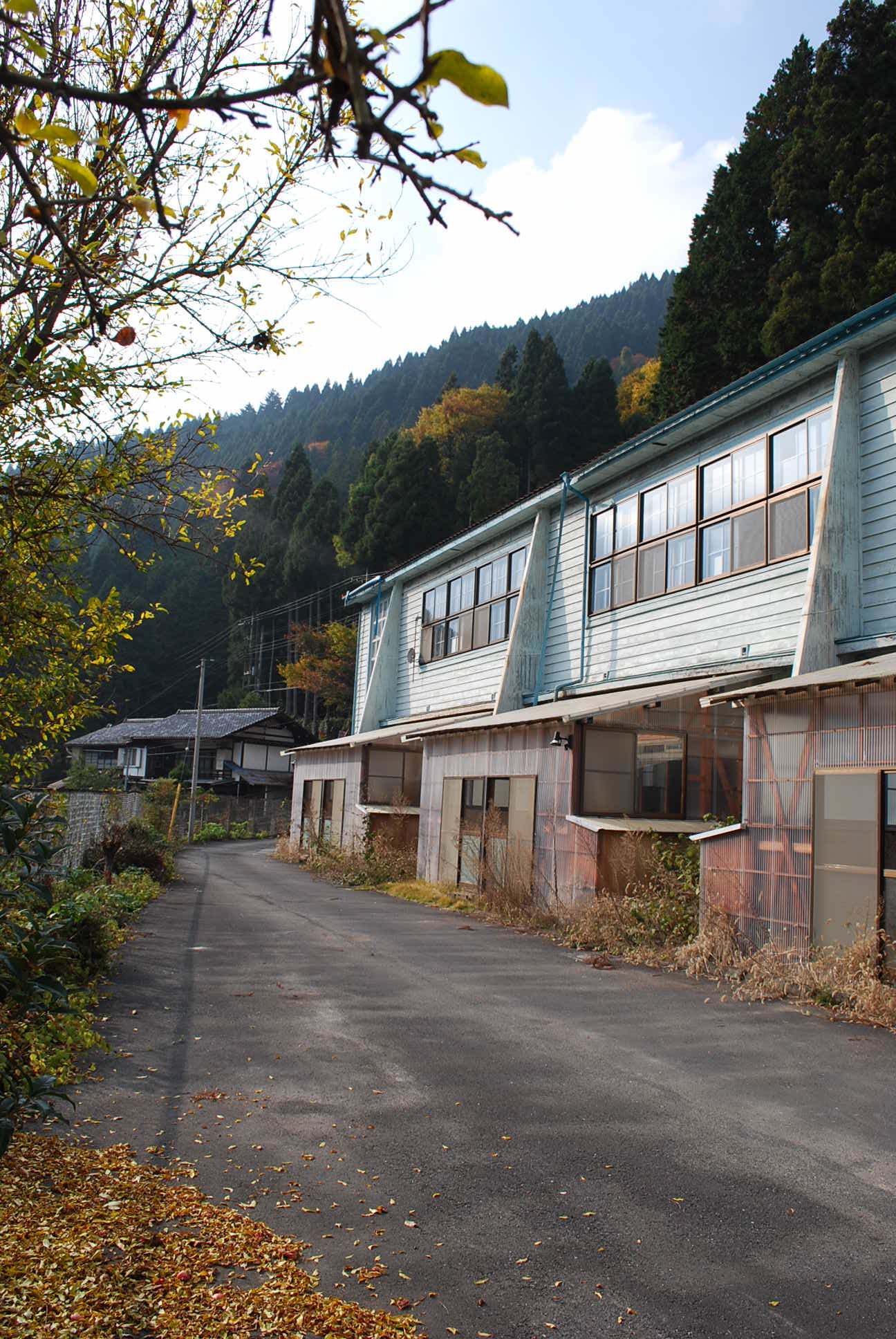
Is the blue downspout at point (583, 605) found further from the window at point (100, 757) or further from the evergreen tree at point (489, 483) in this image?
the window at point (100, 757)

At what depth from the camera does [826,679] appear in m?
9.05

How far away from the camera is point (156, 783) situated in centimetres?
3681

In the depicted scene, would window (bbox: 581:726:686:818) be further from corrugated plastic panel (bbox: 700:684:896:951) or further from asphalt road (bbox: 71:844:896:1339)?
asphalt road (bbox: 71:844:896:1339)

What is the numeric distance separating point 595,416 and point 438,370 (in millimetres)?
58077

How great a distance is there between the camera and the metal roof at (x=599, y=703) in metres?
12.5

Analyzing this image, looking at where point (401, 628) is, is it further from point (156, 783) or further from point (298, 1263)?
point (298, 1263)

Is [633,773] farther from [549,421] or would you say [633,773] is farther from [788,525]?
[549,421]

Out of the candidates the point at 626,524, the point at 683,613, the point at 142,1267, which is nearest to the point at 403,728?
the point at 626,524

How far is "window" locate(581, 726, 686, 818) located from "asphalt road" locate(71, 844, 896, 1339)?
16.6 ft

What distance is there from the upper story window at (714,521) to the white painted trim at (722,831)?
13.9 feet

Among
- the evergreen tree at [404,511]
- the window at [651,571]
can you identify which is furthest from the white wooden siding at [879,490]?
the evergreen tree at [404,511]

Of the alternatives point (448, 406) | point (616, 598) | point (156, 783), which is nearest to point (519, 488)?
point (448, 406)

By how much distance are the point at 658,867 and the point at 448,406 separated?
158 feet

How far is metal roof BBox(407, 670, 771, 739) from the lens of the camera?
40.9ft
